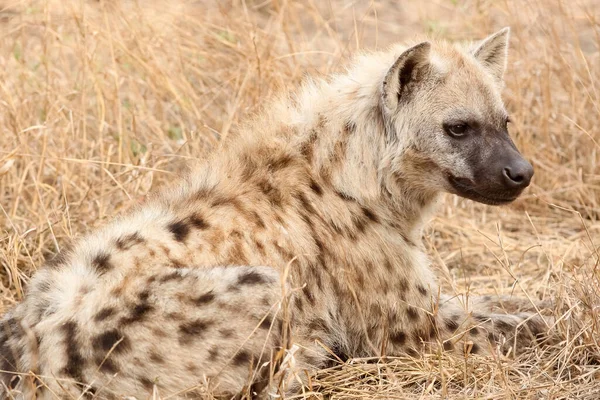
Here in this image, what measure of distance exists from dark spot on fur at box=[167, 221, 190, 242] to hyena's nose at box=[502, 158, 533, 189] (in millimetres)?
1077

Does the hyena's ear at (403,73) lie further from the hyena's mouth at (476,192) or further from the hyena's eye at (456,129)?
the hyena's mouth at (476,192)

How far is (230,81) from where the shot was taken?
5.00 m

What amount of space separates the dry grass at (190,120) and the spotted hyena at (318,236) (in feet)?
1.79

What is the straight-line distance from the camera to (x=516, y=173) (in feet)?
10.5

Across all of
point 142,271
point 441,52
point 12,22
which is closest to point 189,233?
point 142,271

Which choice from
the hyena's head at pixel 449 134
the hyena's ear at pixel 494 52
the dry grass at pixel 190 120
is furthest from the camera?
the dry grass at pixel 190 120

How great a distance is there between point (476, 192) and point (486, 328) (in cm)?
50

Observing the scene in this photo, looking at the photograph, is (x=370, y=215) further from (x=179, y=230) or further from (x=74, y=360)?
(x=74, y=360)

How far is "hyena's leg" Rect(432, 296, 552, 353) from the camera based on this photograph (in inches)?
129

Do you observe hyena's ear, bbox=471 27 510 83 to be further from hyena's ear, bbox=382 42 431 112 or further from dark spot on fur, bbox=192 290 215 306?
dark spot on fur, bbox=192 290 215 306

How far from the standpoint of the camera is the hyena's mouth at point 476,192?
129 inches

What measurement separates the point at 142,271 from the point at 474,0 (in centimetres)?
380

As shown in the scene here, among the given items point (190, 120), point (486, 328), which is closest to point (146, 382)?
point (486, 328)

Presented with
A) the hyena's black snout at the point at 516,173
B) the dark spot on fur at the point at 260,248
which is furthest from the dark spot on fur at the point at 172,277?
the hyena's black snout at the point at 516,173
